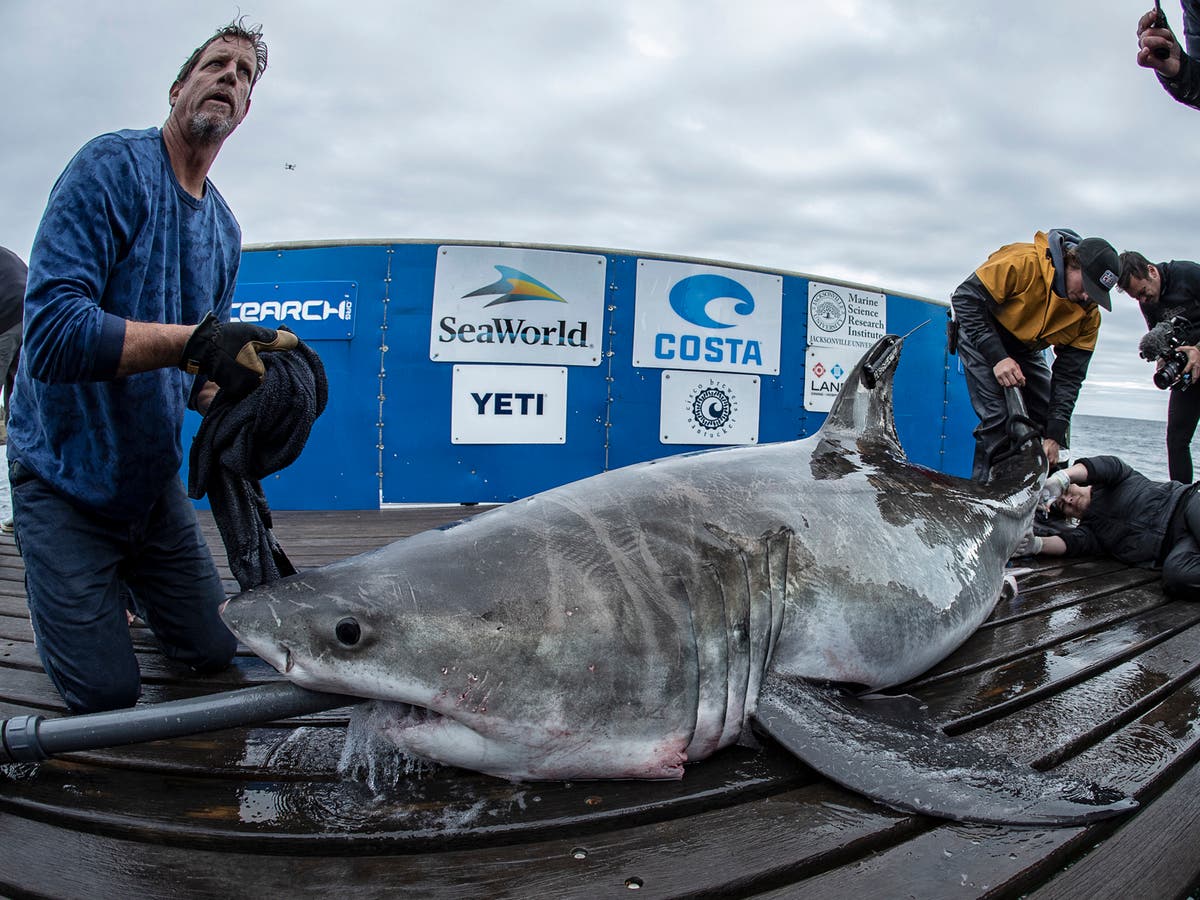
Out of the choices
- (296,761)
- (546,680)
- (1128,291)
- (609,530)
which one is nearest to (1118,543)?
(1128,291)

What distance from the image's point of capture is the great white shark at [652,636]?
1.76 m

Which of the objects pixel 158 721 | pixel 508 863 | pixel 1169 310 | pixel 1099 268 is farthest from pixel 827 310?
pixel 158 721

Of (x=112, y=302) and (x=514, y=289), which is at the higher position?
(x=514, y=289)

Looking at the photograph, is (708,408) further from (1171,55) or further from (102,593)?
(102,593)

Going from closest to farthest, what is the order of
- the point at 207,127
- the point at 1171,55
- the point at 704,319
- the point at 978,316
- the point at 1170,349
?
the point at 207,127
the point at 1171,55
the point at 978,316
the point at 1170,349
the point at 704,319

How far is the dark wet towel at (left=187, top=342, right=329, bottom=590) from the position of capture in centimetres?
200

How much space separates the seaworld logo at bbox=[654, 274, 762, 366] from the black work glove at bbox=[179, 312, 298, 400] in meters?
5.94

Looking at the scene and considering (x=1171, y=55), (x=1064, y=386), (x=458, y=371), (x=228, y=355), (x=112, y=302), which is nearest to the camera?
(x=228, y=355)

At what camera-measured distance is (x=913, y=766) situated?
1.87m

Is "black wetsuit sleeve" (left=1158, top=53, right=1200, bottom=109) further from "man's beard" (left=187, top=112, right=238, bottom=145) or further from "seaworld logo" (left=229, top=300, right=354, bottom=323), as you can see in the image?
"seaworld logo" (left=229, top=300, right=354, bottom=323)

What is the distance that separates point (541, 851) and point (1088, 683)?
7.12 ft

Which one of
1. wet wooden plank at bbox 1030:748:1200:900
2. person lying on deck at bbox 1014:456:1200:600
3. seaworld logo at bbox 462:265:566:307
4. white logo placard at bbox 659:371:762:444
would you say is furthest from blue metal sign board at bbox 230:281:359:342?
wet wooden plank at bbox 1030:748:1200:900

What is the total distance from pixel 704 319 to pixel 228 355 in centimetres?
633

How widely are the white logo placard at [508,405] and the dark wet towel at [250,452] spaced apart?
512 cm
